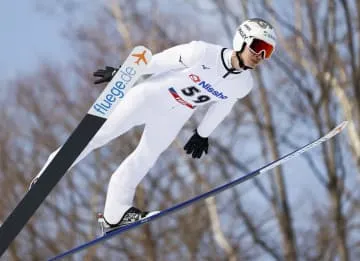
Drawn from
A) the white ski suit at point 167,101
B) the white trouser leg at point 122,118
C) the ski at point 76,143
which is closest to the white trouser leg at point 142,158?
the white ski suit at point 167,101

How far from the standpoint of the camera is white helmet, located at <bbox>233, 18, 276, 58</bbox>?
4.02 meters

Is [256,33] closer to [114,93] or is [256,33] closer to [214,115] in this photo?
[214,115]

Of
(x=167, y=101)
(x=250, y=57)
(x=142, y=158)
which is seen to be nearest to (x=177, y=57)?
(x=167, y=101)

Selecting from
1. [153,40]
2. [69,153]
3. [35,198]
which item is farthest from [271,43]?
[153,40]

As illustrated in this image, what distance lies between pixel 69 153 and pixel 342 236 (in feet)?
22.7

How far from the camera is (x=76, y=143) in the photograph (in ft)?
13.8

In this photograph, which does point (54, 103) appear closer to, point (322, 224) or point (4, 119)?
point (4, 119)

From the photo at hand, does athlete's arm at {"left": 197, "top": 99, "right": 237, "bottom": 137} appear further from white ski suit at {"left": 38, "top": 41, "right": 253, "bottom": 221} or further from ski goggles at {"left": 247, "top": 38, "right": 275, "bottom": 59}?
ski goggles at {"left": 247, "top": 38, "right": 275, "bottom": 59}

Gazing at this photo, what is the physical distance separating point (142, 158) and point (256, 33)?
1.08 m

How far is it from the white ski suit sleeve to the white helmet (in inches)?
9.7

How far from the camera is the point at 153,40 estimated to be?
11.8 m

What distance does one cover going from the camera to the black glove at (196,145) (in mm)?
4711

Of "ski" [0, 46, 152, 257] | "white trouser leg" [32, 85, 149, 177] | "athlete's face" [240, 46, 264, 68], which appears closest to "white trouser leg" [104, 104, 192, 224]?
"white trouser leg" [32, 85, 149, 177]

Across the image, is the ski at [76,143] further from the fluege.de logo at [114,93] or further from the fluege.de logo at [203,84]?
the fluege.de logo at [203,84]
